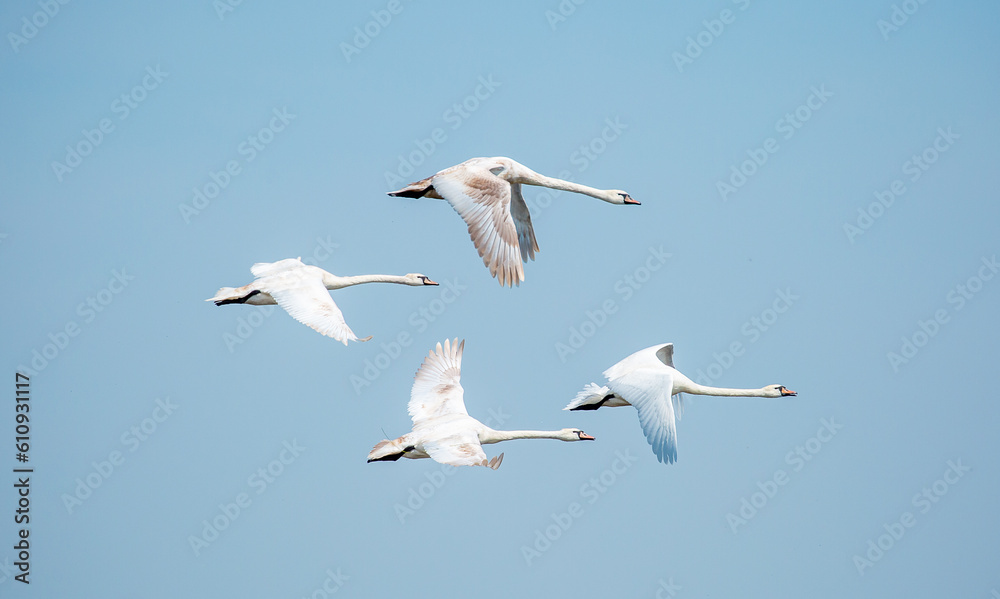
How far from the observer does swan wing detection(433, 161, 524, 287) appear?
29.3m

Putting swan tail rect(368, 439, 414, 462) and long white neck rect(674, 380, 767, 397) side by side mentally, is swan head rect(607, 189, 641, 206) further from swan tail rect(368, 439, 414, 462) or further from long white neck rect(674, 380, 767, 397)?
swan tail rect(368, 439, 414, 462)

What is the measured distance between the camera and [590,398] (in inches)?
1258

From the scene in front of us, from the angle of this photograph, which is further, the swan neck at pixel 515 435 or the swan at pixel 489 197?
the swan neck at pixel 515 435

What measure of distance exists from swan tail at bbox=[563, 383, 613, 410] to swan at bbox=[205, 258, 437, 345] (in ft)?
14.0

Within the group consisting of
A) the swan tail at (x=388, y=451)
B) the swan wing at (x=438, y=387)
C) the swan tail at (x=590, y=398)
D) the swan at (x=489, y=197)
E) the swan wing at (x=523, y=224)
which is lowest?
the swan tail at (x=388, y=451)

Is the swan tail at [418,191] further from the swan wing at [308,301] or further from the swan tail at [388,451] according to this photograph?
the swan tail at [388,451]

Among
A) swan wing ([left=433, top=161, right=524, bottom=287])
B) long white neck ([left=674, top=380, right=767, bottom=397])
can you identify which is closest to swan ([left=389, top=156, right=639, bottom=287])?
swan wing ([left=433, top=161, right=524, bottom=287])

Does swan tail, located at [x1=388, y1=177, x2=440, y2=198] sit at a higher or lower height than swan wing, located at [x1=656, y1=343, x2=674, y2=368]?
lower

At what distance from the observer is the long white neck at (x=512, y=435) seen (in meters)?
32.4

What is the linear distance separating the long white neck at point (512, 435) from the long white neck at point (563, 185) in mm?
4574

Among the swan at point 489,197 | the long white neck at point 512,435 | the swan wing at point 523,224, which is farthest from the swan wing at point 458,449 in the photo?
the swan wing at point 523,224

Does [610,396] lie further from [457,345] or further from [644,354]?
[457,345]

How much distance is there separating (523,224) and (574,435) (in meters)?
4.13

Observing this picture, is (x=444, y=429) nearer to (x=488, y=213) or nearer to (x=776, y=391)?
(x=488, y=213)
